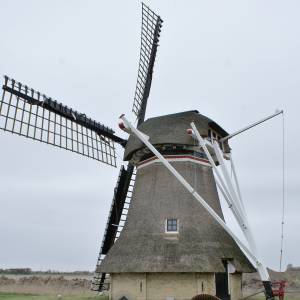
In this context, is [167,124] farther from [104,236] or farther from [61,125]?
[104,236]

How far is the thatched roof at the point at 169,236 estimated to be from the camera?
571 inches

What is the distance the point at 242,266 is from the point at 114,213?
6794 mm

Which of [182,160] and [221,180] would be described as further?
[182,160]

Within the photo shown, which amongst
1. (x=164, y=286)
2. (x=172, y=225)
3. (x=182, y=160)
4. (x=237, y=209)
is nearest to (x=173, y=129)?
(x=182, y=160)

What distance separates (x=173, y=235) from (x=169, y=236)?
148mm

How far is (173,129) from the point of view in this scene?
17141 mm

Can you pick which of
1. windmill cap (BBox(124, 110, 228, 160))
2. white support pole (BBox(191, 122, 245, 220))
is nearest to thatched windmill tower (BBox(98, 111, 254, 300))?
windmill cap (BBox(124, 110, 228, 160))

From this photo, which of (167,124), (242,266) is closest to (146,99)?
(167,124)

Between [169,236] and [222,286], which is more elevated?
[169,236]

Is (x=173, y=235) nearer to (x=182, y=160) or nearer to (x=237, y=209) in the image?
(x=237, y=209)

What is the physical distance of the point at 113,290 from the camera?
51.0 feet

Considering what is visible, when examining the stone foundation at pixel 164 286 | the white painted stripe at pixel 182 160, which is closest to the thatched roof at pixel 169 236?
the white painted stripe at pixel 182 160

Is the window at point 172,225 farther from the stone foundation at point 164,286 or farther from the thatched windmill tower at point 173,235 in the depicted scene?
the stone foundation at point 164,286

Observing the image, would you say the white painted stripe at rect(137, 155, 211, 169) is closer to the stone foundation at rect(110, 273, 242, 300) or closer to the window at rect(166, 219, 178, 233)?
the window at rect(166, 219, 178, 233)
